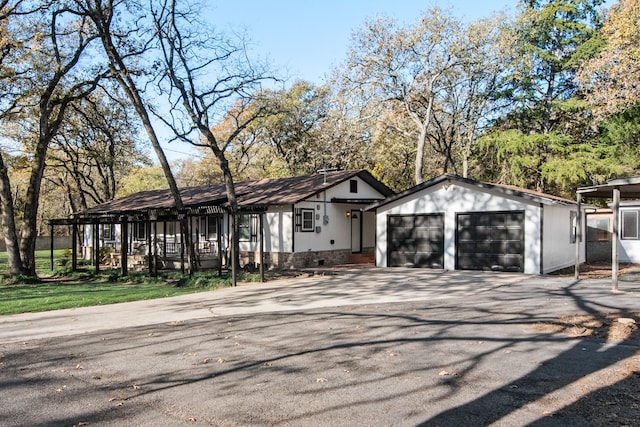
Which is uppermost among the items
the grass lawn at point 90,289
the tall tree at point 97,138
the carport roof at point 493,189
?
the tall tree at point 97,138

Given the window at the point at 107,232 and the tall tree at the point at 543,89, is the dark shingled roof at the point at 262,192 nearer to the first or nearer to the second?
the window at the point at 107,232

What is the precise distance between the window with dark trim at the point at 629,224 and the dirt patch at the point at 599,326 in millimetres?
15212

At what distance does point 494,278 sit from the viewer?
16.5 m

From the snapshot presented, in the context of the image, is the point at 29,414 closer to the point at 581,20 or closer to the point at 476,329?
the point at 476,329

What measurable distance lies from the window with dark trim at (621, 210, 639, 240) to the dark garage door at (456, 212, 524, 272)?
784 cm

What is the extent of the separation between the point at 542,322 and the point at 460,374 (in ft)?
11.8

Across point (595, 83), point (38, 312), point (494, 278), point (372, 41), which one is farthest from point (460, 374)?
point (372, 41)

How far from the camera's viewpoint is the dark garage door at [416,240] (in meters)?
19.8

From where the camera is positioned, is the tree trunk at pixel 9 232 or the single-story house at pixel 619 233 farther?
the single-story house at pixel 619 233

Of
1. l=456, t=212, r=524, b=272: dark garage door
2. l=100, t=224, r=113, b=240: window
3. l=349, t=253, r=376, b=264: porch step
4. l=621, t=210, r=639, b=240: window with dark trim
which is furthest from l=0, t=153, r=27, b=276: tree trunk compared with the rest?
l=621, t=210, r=639, b=240: window with dark trim

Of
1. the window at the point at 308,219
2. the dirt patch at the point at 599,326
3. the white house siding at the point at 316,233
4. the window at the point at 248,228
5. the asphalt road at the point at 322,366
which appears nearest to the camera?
the asphalt road at the point at 322,366

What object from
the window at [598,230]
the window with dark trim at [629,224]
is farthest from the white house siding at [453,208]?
the window at [598,230]

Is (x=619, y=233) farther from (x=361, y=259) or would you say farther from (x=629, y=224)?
(x=361, y=259)

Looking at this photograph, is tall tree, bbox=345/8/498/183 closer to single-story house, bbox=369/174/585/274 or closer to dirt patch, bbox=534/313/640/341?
single-story house, bbox=369/174/585/274
